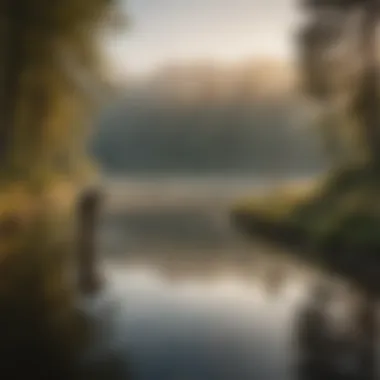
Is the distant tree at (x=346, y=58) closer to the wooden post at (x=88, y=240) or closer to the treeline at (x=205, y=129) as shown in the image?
the treeline at (x=205, y=129)

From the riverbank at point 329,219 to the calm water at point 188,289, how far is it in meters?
0.03

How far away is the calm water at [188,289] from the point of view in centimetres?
96

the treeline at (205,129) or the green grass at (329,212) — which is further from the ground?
the treeline at (205,129)

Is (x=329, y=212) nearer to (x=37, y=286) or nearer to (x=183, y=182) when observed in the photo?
(x=183, y=182)

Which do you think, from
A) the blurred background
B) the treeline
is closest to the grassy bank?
the blurred background

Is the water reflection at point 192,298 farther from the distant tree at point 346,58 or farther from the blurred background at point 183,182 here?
the distant tree at point 346,58

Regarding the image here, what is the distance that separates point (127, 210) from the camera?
3.27 feet

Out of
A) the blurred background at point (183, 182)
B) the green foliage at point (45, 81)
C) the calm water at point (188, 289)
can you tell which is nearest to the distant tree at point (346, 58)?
the blurred background at point (183, 182)

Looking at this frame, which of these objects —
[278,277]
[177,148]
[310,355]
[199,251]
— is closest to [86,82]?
[177,148]

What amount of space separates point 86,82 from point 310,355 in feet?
1.77

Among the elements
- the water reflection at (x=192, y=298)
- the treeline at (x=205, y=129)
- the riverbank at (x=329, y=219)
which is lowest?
the water reflection at (x=192, y=298)

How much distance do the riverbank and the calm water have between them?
0.03 meters

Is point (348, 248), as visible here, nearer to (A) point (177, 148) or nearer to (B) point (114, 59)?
(A) point (177, 148)

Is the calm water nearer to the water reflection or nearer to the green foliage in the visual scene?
the water reflection
